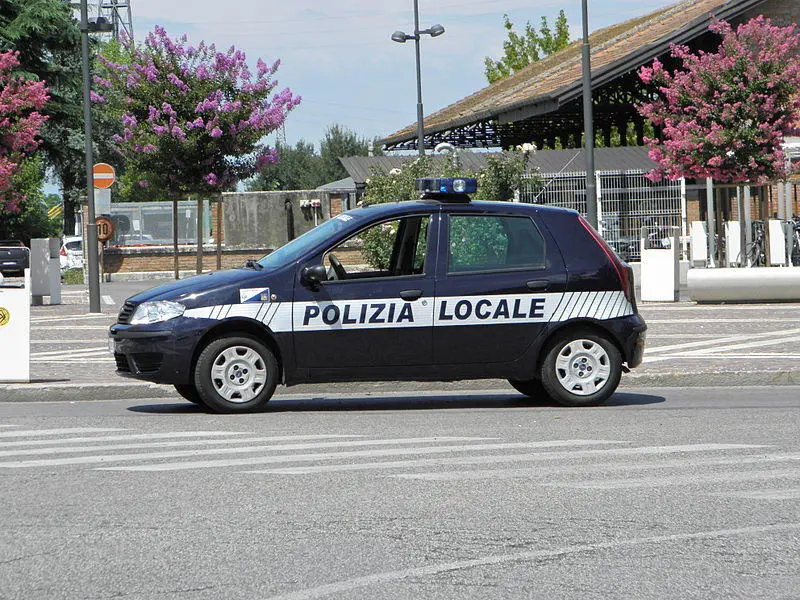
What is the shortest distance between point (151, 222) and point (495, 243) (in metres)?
37.4

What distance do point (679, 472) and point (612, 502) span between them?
3.39 feet

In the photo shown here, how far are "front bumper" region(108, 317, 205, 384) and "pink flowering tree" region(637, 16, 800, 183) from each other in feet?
66.9

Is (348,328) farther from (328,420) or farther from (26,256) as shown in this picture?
(26,256)

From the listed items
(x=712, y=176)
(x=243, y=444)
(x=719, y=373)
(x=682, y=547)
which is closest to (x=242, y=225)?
(x=712, y=176)

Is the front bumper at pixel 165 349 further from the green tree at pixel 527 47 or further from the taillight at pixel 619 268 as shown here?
the green tree at pixel 527 47

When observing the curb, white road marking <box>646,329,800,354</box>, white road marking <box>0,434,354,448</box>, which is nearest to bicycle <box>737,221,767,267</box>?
white road marking <box>646,329,800,354</box>

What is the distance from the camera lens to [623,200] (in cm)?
3178

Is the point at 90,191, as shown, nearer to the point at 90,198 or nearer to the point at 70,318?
the point at 90,198

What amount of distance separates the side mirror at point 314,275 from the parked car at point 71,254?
44.4 meters

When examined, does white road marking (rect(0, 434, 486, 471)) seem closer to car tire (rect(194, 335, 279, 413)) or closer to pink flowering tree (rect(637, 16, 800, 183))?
car tire (rect(194, 335, 279, 413))

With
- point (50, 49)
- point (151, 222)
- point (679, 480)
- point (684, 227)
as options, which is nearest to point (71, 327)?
point (679, 480)

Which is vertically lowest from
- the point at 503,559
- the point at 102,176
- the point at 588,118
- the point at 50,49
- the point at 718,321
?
the point at 503,559

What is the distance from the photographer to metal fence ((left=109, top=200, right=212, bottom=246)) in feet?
156

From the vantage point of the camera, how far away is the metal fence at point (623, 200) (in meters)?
31.6
